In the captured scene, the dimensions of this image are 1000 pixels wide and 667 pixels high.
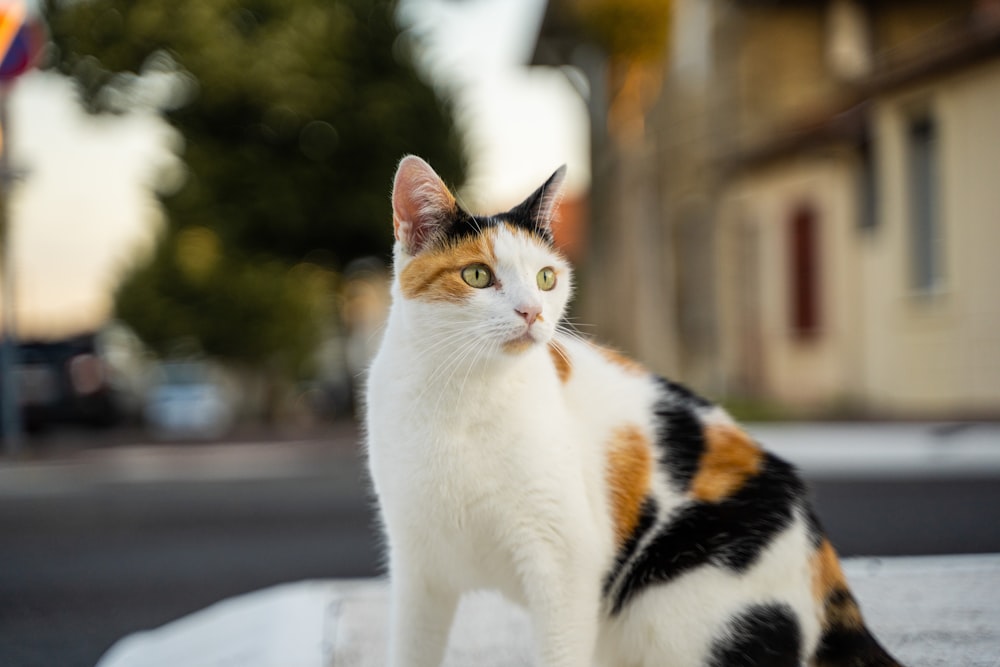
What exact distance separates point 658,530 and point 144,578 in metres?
4.56

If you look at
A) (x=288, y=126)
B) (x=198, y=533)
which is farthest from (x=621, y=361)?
(x=288, y=126)

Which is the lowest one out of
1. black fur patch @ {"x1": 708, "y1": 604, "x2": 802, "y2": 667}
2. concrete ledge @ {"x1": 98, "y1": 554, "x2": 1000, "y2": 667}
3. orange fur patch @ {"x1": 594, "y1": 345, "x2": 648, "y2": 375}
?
concrete ledge @ {"x1": 98, "y1": 554, "x2": 1000, "y2": 667}

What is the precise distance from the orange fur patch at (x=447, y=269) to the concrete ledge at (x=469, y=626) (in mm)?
1218

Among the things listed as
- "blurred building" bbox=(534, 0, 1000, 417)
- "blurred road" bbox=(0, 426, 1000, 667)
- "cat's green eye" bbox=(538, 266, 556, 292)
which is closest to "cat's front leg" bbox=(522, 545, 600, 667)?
"cat's green eye" bbox=(538, 266, 556, 292)

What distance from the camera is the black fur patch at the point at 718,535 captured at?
2.50m

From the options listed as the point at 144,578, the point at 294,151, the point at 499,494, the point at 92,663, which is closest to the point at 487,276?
the point at 499,494

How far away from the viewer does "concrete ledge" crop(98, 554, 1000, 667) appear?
3146mm

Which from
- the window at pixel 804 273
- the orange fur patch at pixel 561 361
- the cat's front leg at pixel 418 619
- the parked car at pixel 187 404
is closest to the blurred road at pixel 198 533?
the cat's front leg at pixel 418 619

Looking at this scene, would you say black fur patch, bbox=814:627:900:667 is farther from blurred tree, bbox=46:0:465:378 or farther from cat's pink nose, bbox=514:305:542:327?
blurred tree, bbox=46:0:465:378

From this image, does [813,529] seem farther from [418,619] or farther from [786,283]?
[786,283]

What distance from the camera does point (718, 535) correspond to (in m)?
2.51

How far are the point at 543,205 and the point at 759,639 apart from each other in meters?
1.24

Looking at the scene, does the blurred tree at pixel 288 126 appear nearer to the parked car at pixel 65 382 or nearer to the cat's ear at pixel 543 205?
the parked car at pixel 65 382

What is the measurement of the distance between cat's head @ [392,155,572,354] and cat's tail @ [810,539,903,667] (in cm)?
89
